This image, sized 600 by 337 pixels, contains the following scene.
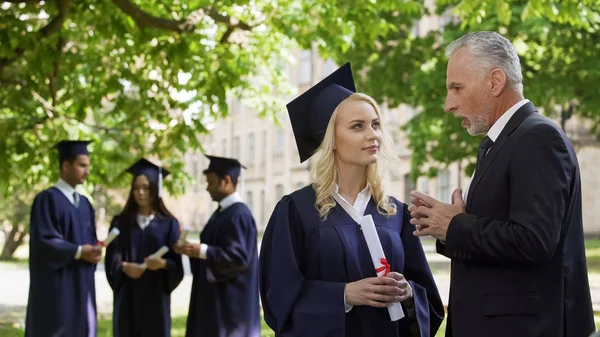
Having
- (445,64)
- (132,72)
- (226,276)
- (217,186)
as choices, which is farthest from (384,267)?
(445,64)

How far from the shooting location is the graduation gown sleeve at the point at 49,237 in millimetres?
8953

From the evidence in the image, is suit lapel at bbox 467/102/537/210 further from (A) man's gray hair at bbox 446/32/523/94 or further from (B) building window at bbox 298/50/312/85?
(B) building window at bbox 298/50/312/85

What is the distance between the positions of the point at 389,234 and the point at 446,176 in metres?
41.9

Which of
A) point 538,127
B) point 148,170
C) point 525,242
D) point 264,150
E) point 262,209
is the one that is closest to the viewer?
point 525,242

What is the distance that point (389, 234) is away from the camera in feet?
15.1

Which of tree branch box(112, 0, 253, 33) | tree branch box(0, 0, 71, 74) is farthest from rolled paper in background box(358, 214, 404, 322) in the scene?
tree branch box(0, 0, 71, 74)

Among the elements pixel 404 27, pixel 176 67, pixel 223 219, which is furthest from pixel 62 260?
pixel 404 27

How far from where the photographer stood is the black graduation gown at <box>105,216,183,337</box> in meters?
9.45

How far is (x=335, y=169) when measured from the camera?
4.69 meters

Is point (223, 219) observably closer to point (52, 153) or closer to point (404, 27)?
point (52, 153)

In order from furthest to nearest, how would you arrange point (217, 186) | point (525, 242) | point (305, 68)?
point (305, 68), point (217, 186), point (525, 242)

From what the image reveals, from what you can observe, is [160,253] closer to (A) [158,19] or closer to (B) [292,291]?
(A) [158,19]

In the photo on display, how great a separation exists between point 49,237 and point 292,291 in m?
5.08

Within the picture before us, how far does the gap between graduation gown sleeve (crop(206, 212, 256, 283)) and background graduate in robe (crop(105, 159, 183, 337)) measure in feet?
1.67
